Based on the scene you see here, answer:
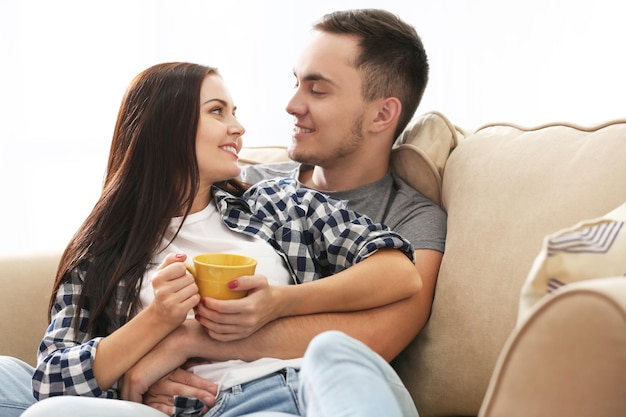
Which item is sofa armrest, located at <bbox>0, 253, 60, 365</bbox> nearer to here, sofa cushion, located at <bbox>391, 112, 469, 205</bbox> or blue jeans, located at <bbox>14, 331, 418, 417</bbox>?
blue jeans, located at <bbox>14, 331, 418, 417</bbox>

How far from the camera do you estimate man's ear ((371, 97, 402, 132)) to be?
200cm

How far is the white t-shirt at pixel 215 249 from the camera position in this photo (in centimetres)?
143

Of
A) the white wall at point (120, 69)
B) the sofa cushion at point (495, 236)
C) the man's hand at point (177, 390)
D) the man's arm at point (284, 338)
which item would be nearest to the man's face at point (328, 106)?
the sofa cushion at point (495, 236)

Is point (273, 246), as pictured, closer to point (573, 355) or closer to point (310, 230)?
point (310, 230)

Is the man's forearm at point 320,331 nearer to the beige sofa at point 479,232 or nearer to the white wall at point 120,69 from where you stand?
the beige sofa at point 479,232

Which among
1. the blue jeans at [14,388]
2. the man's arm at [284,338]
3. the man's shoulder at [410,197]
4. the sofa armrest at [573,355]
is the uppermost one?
the sofa armrest at [573,355]

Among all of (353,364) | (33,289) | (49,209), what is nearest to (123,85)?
(49,209)

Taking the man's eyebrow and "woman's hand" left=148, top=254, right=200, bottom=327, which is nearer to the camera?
"woman's hand" left=148, top=254, right=200, bottom=327

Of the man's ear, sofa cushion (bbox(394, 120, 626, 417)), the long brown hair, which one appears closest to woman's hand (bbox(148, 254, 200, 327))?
the long brown hair

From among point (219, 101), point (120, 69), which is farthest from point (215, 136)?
point (120, 69)

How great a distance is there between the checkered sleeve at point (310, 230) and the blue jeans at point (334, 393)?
15.2 inches

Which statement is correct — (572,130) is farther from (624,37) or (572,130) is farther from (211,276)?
(624,37)

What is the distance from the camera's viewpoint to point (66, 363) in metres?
1.39

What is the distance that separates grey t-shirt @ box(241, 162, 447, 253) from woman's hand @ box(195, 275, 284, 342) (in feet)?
1.45
